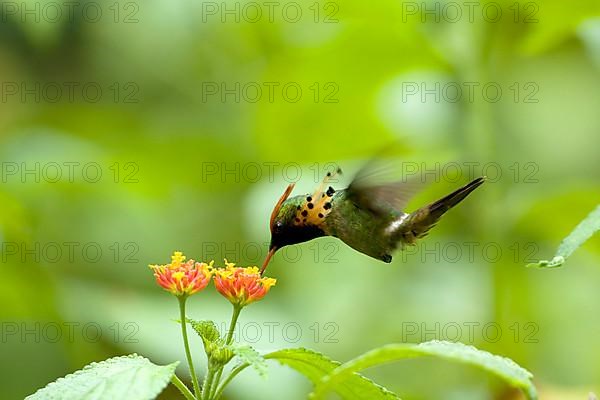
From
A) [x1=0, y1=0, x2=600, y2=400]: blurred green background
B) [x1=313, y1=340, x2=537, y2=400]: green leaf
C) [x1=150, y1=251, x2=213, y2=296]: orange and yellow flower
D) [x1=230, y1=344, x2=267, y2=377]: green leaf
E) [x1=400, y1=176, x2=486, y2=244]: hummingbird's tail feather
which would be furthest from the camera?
[x1=0, y1=0, x2=600, y2=400]: blurred green background

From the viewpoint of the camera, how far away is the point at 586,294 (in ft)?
10.7

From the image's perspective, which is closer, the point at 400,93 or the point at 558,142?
the point at 400,93

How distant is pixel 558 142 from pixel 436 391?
1.45 metres

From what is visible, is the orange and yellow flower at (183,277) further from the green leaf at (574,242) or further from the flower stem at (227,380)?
the green leaf at (574,242)

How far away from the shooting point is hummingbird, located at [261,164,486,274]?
1.27 m

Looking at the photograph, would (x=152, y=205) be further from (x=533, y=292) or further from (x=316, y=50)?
(x=533, y=292)

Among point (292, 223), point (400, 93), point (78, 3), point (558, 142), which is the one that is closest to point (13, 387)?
point (78, 3)

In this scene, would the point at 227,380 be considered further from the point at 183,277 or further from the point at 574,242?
the point at 574,242

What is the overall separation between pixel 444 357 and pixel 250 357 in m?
0.23

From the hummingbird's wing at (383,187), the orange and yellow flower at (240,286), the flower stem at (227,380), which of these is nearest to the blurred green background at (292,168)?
the hummingbird's wing at (383,187)

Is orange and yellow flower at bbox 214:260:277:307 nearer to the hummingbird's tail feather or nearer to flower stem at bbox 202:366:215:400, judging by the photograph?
flower stem at bbox 202:366:215:400

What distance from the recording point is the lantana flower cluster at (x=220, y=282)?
1.15m

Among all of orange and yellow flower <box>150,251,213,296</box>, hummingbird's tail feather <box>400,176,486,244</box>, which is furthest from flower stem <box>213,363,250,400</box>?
hummingbird's tail feather <box>400,176,486,244</box>

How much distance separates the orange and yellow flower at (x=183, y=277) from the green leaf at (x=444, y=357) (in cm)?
28
